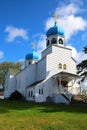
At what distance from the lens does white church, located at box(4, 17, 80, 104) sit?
33.3 meters

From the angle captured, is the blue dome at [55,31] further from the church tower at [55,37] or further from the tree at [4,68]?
the tree at [4,68]

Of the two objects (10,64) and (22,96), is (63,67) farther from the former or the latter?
(10,64)

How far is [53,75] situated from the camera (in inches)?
1364

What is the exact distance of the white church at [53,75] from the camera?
33.3 meters

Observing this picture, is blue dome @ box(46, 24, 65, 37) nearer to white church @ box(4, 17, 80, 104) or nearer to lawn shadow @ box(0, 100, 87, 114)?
white church @ box(4, 17, 80, 104)

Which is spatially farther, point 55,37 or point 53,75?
point 55,37

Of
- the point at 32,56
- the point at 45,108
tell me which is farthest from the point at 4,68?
the point at 45,108

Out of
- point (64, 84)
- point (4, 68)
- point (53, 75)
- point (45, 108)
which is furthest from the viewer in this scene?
point (4, 68)

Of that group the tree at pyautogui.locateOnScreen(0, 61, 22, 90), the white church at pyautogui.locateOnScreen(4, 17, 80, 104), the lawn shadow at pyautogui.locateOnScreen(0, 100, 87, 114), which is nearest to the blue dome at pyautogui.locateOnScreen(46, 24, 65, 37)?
the white church at pyautogui.locateOnScreen(4, 17, 80, 104)

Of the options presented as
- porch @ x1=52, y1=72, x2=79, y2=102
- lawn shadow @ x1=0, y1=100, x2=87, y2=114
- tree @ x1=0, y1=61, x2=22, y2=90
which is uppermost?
tree @ x1=0, y1=61, x2=22, y2=90

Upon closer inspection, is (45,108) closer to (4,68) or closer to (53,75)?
(53,75)

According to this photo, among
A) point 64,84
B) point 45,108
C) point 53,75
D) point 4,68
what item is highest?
point 4,68

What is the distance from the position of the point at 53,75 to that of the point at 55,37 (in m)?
7.50

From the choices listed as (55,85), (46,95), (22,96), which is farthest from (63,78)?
(22,96)
